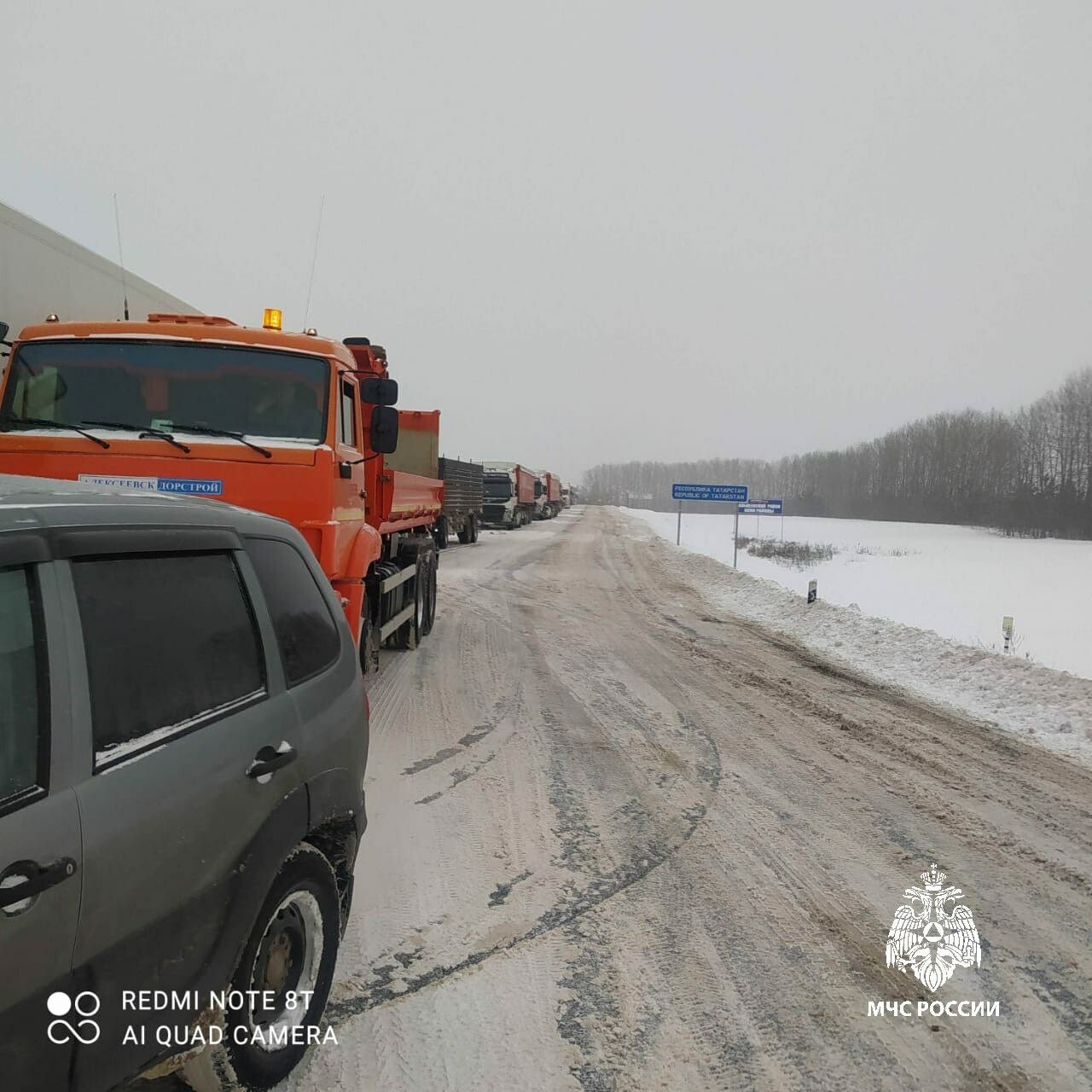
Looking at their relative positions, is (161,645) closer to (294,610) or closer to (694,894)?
(294,610)

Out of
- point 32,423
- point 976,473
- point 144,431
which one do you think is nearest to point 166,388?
point 144,431

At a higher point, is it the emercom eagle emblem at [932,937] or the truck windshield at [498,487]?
the truck windshield at [498,487]

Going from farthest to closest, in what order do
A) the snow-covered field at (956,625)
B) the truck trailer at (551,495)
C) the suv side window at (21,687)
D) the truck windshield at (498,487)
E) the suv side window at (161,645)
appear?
the truck trailer at (551,495) < the truck windshield at (498,487) < the snow-covered field at (956,625) < the suv side window at (161,645) < the suv side window at (21,687)

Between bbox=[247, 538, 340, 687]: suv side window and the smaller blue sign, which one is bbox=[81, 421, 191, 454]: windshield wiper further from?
bbox=[247, 538, 340, 687]: suv side window

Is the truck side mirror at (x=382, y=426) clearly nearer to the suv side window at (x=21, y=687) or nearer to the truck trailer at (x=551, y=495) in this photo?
the suv side window at (x=21, y=687)

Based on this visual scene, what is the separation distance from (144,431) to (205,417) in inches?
16.5

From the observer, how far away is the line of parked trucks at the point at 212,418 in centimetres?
502

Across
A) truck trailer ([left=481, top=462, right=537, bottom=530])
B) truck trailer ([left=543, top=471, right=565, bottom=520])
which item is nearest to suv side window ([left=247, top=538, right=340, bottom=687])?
truck trailer ([left=481, top=462, right=537, bottom=530])

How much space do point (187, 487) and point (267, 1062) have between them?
356 cm

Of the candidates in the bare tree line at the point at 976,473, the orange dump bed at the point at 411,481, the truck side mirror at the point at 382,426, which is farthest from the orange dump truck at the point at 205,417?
the bare tree line at the point at 976,473

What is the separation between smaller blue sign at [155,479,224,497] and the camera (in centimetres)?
492

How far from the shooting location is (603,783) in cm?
536

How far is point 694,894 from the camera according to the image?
3871 mm

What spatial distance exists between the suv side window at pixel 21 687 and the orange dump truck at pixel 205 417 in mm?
3119
